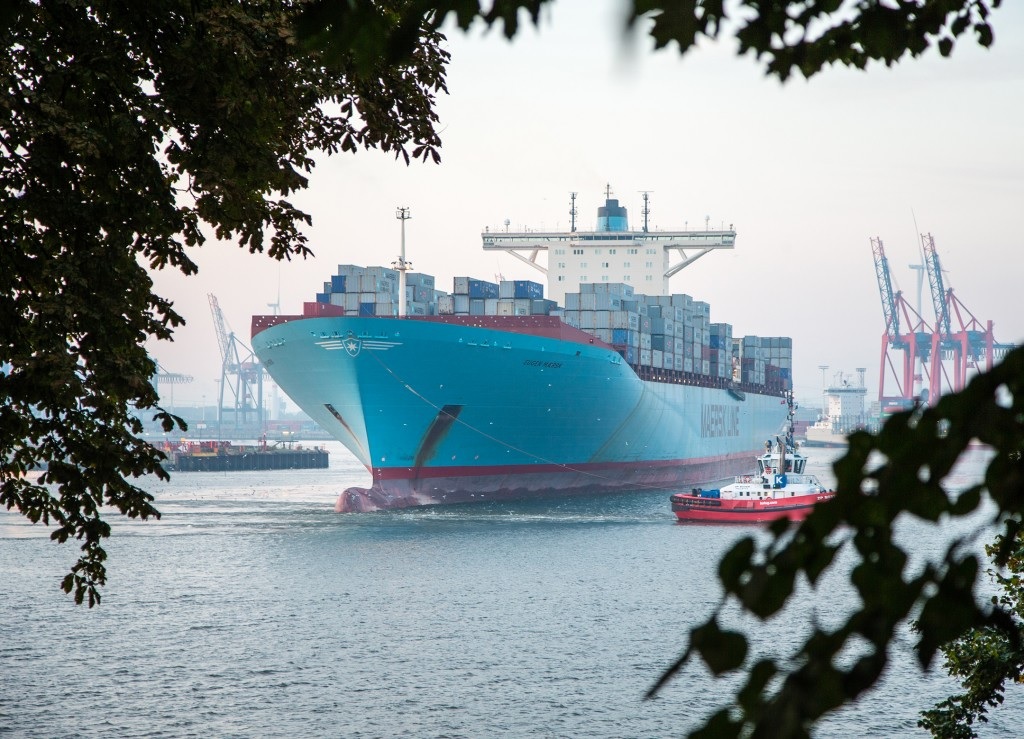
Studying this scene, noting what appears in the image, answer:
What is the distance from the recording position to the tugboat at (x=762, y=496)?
147 ft

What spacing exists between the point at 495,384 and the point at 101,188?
134 feet

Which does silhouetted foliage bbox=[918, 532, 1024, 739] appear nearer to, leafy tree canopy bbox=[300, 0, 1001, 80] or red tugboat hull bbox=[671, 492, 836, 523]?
leafy tree canopy bbox=[300, 0, 1001, 80]

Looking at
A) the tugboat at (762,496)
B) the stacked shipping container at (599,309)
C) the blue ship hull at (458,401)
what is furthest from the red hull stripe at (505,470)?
the tugboat at (762,496)

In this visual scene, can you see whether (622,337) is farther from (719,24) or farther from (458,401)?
(719,24)

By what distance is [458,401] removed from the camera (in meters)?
49.1

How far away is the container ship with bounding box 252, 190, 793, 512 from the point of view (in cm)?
4825

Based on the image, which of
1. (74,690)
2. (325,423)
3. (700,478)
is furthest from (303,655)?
(700,478)

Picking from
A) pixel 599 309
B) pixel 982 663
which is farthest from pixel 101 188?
pixel 599 309

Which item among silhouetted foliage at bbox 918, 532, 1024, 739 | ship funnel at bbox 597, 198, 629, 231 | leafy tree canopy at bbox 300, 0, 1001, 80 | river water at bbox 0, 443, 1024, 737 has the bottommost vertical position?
river water at bbox 0, 443, 1024, 737

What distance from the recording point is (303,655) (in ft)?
82.0

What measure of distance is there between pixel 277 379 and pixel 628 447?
63.2ft

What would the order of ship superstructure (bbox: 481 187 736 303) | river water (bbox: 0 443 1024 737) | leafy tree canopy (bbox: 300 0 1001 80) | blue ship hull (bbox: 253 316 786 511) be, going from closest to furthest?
leafy tree canopy (bbox: 300 0 1001 80)
river water (bbox: 0 443 1024 737)
blue ship hull (bbox: 253 316 786 511)
ship superstructure (bbox: 481 187 736 303)

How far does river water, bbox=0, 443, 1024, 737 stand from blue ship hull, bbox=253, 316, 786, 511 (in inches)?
147

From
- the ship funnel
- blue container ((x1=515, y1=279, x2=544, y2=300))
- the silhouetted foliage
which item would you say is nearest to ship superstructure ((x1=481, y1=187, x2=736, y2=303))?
the ship funnel
